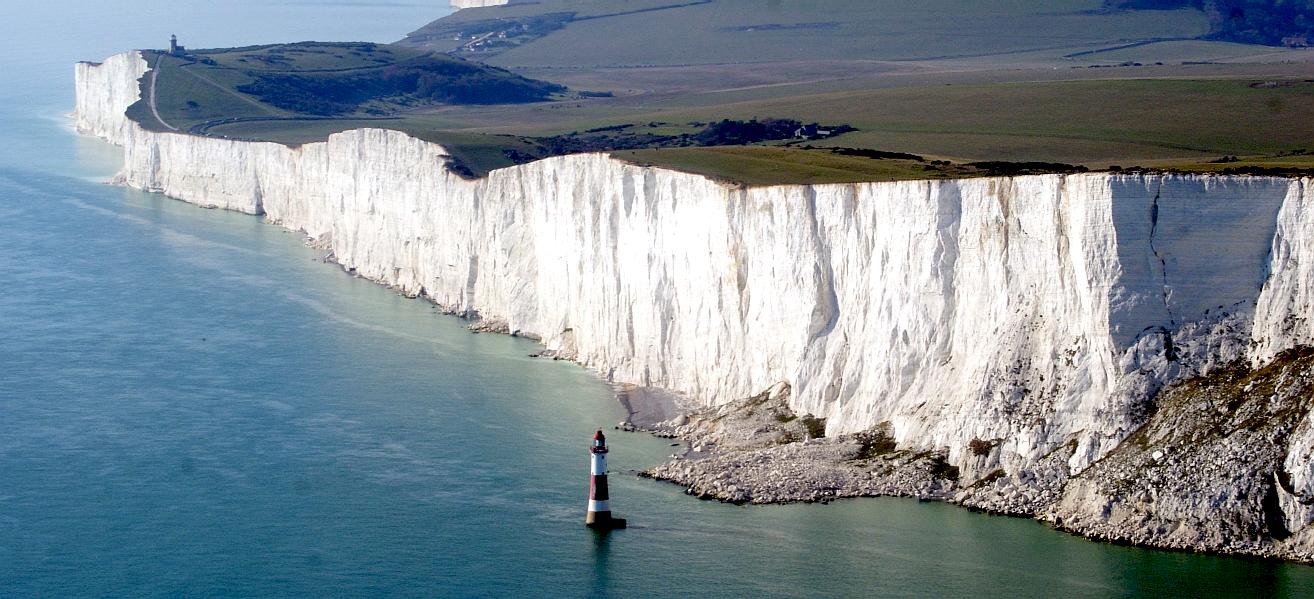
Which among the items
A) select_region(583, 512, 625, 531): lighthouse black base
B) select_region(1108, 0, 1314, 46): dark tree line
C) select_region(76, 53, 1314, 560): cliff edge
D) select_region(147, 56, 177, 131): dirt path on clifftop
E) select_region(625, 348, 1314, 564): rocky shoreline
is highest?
select_region(1108, 0, 1314, 46): dark tree line

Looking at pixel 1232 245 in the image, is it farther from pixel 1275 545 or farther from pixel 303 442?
pixel 303 442

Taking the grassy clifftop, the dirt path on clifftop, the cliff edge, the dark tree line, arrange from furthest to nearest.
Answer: the dark tree line
the grassy clifftop
the dirt path on clifftop
the cliff edge

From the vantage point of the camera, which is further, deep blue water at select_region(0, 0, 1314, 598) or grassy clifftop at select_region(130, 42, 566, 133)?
grassy clifftop at select_region(130, 42, 566, 133)

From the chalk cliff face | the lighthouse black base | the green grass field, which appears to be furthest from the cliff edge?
the lighthouse black base

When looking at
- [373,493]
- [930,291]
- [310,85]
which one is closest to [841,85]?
[310,85]

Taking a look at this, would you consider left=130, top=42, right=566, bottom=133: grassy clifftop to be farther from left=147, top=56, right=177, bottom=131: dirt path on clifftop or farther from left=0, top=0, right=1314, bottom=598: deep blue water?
left=0, top=0, right=1314, bottom=598: deep blue water

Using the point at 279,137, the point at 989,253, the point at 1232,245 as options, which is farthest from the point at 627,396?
the point at 279,137

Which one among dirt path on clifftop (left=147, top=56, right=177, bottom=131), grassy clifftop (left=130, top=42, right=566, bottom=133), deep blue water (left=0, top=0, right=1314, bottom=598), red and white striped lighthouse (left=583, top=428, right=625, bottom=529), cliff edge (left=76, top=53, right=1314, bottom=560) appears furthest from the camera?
grassy clifftop (left=130, top=42, right=566, bottom=133)
